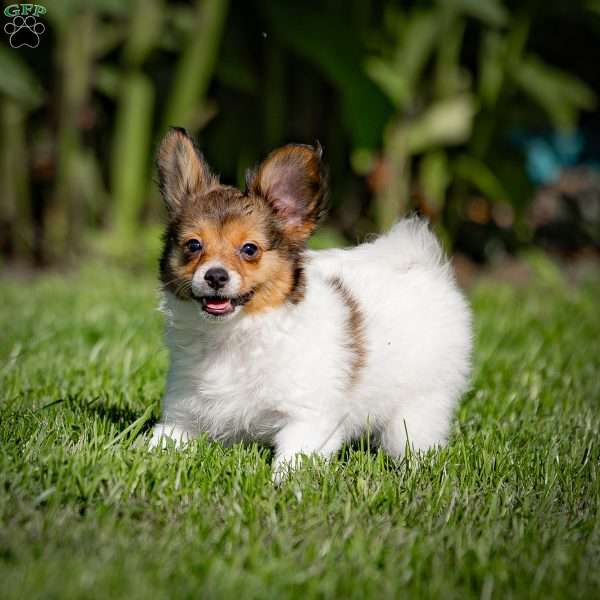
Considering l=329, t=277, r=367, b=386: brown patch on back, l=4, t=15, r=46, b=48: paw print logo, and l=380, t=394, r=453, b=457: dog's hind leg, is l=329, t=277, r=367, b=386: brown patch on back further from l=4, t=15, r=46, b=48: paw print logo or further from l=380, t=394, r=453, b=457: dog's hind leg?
l=4, t=15, r=46, b=48: paw print logo

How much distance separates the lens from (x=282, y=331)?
3061mm

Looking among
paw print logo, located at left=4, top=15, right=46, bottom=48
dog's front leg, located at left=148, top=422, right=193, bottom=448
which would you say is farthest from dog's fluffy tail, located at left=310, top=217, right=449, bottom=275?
paw print logo, located at left=4, top=15, right=46, bottom=48

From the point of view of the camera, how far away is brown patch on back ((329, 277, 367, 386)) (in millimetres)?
3133

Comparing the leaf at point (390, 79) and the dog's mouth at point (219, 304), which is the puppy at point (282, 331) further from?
the leaf at point (390, 79)

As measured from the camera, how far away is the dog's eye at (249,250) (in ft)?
9.86

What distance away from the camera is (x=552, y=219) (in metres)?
9.20

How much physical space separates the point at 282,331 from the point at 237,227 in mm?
373

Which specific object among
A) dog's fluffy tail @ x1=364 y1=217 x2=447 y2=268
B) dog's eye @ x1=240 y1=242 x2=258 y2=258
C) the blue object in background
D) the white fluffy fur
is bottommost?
the white fluffy fur

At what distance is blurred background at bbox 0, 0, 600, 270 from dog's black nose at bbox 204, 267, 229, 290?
12.1 feet

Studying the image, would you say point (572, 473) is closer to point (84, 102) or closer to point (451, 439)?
point (451, 439)

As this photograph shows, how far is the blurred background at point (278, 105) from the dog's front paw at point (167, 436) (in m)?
3.65

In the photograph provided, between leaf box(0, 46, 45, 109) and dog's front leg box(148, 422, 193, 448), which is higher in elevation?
leaf box(0, 46, 45, 109)

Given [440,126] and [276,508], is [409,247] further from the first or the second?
[440,126]

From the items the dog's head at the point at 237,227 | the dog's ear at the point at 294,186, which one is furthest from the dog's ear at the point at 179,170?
the dog's ear at the point at 294,186
